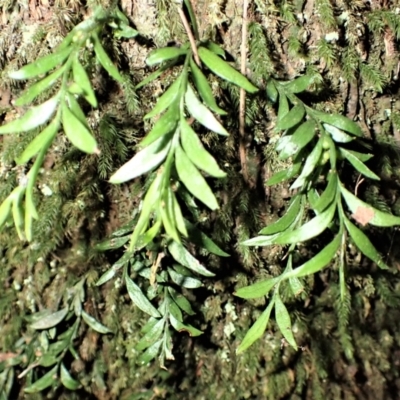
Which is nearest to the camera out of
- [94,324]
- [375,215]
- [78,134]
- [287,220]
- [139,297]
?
[78,134]

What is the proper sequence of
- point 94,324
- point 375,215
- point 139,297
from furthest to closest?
→ point 94,324 < point 139,297 < point 375,215

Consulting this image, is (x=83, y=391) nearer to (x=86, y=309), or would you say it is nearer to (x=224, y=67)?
(x=86, y=309)

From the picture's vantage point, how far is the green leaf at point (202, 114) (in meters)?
0.62

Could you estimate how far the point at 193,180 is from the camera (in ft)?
1.96

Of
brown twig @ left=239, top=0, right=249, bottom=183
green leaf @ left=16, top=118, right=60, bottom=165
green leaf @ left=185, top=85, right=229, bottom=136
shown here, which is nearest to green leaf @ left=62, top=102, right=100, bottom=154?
green leaf @ left=16, top=118, right=60, bottom=165

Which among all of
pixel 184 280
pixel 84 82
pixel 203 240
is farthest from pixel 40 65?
pixel 184 280

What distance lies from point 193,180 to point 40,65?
25 cm

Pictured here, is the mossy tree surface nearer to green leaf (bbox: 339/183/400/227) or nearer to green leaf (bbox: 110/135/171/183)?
green leaf (bbox: 339/183/400/227)

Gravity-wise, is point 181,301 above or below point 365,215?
below

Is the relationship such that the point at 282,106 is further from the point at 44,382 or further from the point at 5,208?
the point at 44,382

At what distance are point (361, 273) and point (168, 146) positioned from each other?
2.21 ft

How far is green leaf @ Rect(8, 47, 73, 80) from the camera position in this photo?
0.65 meters

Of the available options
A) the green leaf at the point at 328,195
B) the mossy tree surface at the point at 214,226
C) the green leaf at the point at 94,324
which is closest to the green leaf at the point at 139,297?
the mossy tree surface at the point at 214,226

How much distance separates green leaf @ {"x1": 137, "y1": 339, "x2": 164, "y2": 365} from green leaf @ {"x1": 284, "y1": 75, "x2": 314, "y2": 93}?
50cm
